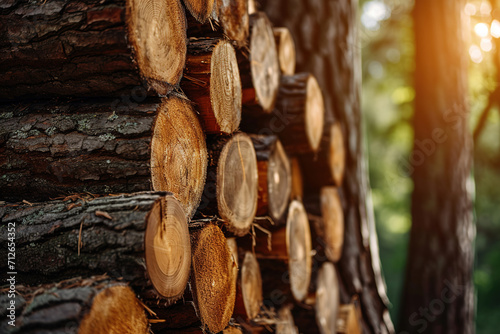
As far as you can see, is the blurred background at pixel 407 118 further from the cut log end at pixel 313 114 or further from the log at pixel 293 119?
the log at pixel 293 119

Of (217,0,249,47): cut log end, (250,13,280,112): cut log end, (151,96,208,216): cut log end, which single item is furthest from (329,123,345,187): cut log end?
(151,96,208,216): cut log end

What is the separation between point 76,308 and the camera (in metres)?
0.94

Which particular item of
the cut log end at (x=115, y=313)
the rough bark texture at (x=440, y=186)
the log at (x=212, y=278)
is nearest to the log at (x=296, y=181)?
the log at (x=212, y=278)

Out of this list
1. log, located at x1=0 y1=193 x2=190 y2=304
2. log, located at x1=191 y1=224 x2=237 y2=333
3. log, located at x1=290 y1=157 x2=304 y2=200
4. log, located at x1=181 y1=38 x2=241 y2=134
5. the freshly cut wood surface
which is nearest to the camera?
log, located at x1=0 y1=193 x2=190 y2=304

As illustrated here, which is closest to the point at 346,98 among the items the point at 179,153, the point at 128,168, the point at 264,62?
the point at 264,62

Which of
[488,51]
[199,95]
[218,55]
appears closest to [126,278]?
[199,95]

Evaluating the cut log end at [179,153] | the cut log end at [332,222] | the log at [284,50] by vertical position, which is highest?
the log at [284,50]

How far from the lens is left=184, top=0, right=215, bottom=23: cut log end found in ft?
4.91

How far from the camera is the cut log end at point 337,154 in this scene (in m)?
2.67

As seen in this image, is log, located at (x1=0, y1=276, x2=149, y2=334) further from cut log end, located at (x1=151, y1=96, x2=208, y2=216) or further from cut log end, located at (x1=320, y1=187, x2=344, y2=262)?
cut log end, located at (x1=320, y1=187, x2=344, y2=262)

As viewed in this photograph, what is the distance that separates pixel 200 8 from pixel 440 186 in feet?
9.87

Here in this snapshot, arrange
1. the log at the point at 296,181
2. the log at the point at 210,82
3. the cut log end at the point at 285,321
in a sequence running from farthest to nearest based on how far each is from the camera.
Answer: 1. the log at the point at 296,181
2. the cut log end at the point at 285,321
3. the log at the point at 210,82

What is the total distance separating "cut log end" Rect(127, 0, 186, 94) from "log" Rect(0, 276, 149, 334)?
1.91 feet

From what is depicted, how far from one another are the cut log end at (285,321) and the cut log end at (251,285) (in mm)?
157
